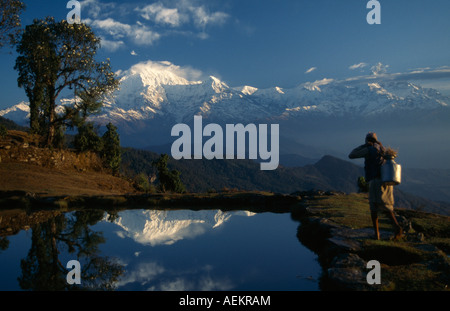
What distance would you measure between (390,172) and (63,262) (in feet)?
28.6

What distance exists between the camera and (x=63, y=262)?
323 inches

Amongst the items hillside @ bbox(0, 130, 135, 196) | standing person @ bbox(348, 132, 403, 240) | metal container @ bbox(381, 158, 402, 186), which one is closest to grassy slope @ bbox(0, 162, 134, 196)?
hillside @ bbox(0, 130, 135, 196)

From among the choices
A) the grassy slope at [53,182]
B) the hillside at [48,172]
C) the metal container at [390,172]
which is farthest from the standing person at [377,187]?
the hillside at [48,172]

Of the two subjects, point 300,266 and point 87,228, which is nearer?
point 300,266

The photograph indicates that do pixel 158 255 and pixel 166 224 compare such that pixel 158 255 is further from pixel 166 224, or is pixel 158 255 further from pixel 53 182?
pixel 53 182

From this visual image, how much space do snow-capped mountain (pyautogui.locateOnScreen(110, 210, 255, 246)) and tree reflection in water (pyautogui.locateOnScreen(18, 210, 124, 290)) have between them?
4.20ft

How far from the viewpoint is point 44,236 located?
34.2 ft

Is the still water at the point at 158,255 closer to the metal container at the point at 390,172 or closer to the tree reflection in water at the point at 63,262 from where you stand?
the tree reflection in water at the point at 63,262

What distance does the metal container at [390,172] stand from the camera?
9016mm

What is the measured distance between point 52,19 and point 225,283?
114ft
